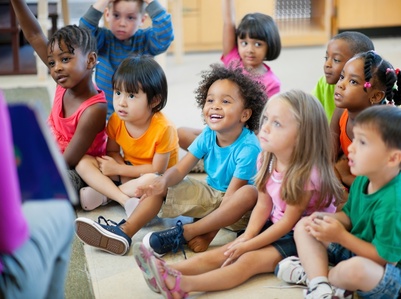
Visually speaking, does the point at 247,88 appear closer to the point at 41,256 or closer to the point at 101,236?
the point at 101,236

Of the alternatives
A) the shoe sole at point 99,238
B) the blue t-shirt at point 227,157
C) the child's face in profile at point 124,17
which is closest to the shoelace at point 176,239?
the shoe sole at point 99,238

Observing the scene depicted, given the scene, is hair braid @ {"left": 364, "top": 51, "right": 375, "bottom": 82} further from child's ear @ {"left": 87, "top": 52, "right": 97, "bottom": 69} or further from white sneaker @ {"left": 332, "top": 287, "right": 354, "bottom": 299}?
child's ear @ {"left": 87, "top": 52, "right": 97, "bottom": 69}

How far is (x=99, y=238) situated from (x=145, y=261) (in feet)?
1.06

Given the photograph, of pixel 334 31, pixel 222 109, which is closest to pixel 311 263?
pixel 222 109

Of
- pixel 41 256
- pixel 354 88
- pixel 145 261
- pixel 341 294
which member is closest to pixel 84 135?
pixel 145 261

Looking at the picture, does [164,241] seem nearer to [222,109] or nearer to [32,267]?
[222,109]

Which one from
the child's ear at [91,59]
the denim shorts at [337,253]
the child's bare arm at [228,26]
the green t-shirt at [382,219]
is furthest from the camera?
the child's bare arm at [228,26]

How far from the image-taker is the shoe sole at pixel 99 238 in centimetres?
192

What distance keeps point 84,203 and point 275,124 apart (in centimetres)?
76

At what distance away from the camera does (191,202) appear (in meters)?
2.05

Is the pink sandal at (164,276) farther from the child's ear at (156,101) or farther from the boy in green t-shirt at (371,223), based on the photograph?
the child's ear at (156,101)

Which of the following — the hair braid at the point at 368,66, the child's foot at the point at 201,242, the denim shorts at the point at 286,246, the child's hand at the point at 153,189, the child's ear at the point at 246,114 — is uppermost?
the hair braid at the point at 368,66

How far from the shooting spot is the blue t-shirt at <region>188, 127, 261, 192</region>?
2.01 m

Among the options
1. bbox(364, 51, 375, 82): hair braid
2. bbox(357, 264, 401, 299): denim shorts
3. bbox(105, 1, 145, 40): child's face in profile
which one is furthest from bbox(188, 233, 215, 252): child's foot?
bbox(105, 1, 145, 40): child's face in profile
